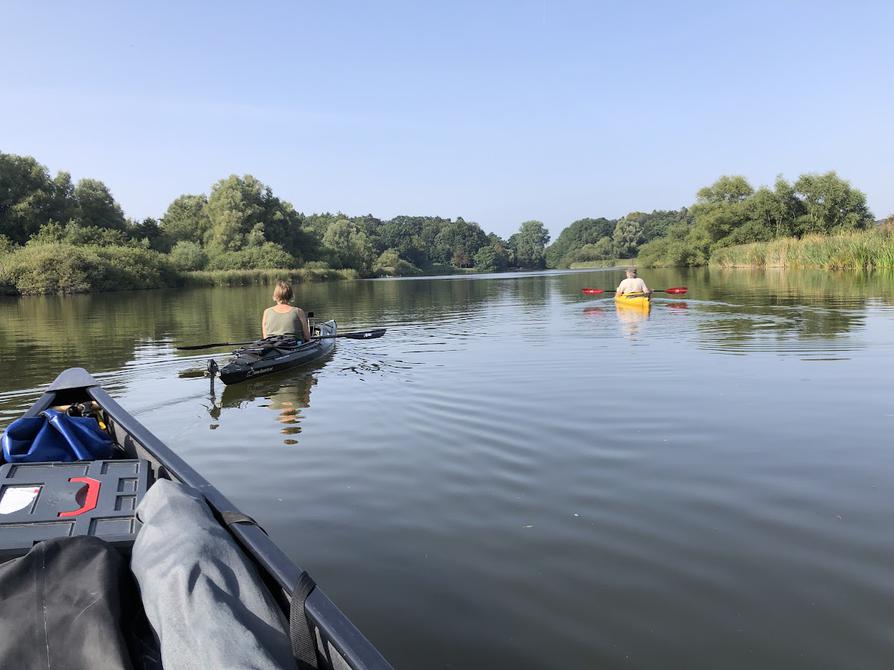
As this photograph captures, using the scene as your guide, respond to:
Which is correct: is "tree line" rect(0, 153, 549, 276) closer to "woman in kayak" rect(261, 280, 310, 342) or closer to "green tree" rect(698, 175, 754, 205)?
"green tree" rect(698, 175, 754, 205)

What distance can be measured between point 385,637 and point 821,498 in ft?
9.62

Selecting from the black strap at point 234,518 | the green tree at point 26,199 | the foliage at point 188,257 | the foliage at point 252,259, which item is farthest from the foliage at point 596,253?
the black strap at point 234,518

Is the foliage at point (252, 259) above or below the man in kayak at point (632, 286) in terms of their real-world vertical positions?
above

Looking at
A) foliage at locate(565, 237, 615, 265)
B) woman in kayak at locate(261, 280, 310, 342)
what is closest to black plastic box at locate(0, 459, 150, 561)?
woman in kayak at locate(261, 280, 310, 342)

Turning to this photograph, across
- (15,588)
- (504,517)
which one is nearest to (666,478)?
(504,517)

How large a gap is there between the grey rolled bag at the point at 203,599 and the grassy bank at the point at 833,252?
104ft

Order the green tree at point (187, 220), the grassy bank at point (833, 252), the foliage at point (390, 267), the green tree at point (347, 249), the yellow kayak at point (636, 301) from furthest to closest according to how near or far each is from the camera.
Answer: the foliage at point (390, 267)
the green tree at point (347, 249)
the green tree at point (187, 220)
the grassy bank at point (833, 252)
the yellow kayak at point (636, 301)

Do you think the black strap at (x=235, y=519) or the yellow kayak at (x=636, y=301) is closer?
the black strap at (x=235, y=519)

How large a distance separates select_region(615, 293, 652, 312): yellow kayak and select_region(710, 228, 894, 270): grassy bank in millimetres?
16479

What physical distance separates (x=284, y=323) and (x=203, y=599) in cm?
846

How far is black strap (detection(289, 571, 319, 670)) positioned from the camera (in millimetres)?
1840

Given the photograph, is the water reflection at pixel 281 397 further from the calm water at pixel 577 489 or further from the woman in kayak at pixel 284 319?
the woman in kayak at pixel 284 319

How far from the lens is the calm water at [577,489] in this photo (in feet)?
9.09

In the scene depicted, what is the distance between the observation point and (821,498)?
4.07 meters
